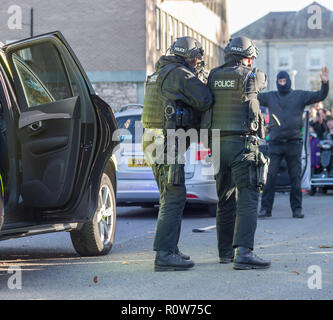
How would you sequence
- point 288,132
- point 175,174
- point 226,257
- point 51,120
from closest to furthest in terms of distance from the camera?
1. point 175,174
2. point 51,120
3. point 226,257
4. point 288,132

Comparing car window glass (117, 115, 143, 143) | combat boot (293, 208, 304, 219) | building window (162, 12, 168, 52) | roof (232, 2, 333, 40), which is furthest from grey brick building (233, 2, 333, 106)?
car window glass (117, 115, 143, 143)

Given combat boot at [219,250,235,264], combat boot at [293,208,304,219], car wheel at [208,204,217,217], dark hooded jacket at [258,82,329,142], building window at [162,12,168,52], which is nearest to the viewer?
combat boot at [219,250,235,264]

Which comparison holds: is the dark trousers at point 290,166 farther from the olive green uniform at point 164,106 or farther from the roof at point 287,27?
the roof at point 287,27

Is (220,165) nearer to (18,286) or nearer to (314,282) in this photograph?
(314,282)

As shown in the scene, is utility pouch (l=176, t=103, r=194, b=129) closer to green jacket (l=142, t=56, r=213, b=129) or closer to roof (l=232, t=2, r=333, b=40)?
green jacket (l=142, t=56, r=213, b=129)

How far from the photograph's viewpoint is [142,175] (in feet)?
38.2

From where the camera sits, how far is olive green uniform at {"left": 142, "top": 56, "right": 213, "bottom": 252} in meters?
6.68

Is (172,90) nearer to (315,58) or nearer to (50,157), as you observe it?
(50,157)

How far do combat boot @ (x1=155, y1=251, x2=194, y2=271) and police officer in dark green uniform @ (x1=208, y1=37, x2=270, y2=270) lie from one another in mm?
447

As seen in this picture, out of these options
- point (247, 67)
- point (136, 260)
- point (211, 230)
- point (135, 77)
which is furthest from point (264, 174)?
point (135, 77)

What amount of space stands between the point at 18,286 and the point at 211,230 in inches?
167

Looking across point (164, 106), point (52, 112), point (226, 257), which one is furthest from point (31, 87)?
point (226, 257)

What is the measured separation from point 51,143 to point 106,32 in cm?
3043

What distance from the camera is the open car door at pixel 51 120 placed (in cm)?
667
